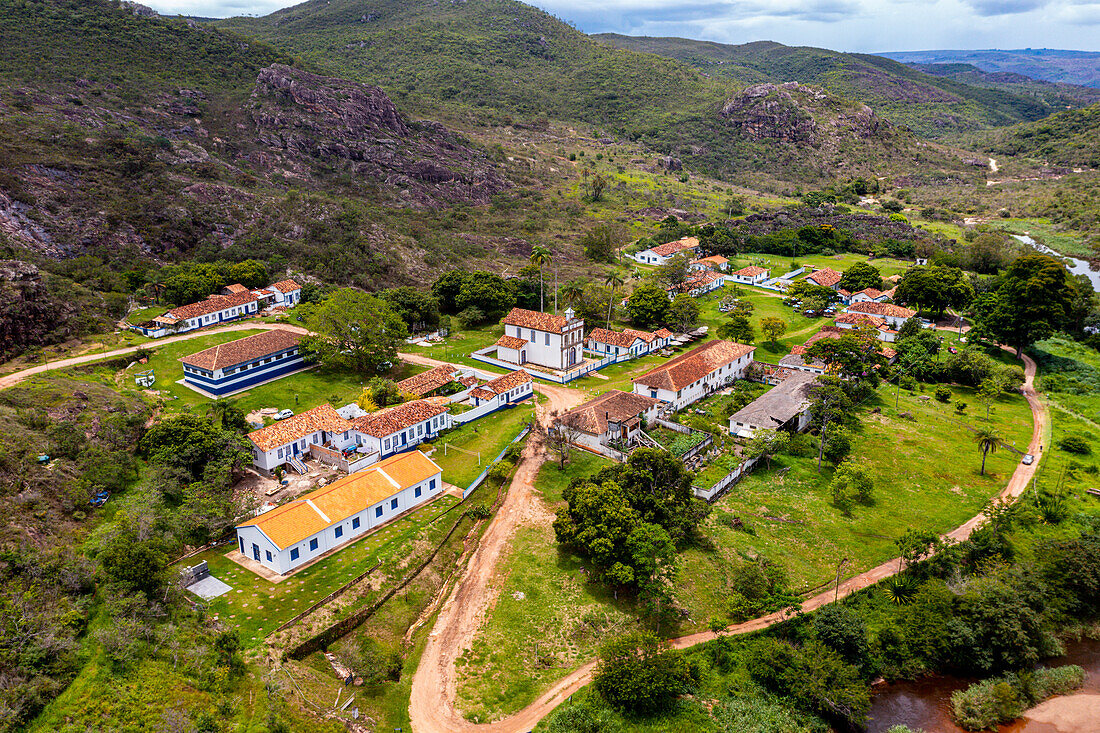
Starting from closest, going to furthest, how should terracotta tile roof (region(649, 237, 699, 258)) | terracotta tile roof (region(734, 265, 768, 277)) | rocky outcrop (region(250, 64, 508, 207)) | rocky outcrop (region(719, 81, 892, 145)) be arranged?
terracotta tile roof (region(734, 265, 768, 277)), terracotta tile roof (region(649, 237, 699, 258)), rocky outcrop (region(250, 64, 508, 207)), rocky outcrop (region(719, 81, 892, 145))

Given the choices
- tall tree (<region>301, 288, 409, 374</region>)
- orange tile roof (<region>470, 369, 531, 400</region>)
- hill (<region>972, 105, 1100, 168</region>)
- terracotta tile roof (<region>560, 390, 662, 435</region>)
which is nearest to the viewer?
terracotta tile roof (<region>560, 390, 662, 435</region>)

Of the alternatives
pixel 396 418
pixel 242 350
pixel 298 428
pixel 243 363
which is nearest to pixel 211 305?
pixel 242 350

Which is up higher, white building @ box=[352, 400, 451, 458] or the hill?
the hill

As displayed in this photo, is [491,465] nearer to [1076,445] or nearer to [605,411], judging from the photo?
[605,411]

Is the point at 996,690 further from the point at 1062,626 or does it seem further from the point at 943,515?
the point at 943,515

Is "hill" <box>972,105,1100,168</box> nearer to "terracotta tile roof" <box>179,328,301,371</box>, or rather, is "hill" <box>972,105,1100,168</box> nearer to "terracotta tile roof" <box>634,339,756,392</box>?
"terracotta tile roof" <box>634,339,756,392</box>

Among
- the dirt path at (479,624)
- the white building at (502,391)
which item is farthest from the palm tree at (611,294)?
the dirt path at (479,624)

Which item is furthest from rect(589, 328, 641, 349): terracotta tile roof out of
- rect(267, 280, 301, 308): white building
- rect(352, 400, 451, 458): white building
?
rect(267, 280, 301, 308): white building

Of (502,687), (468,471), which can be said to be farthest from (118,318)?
(502,687)
